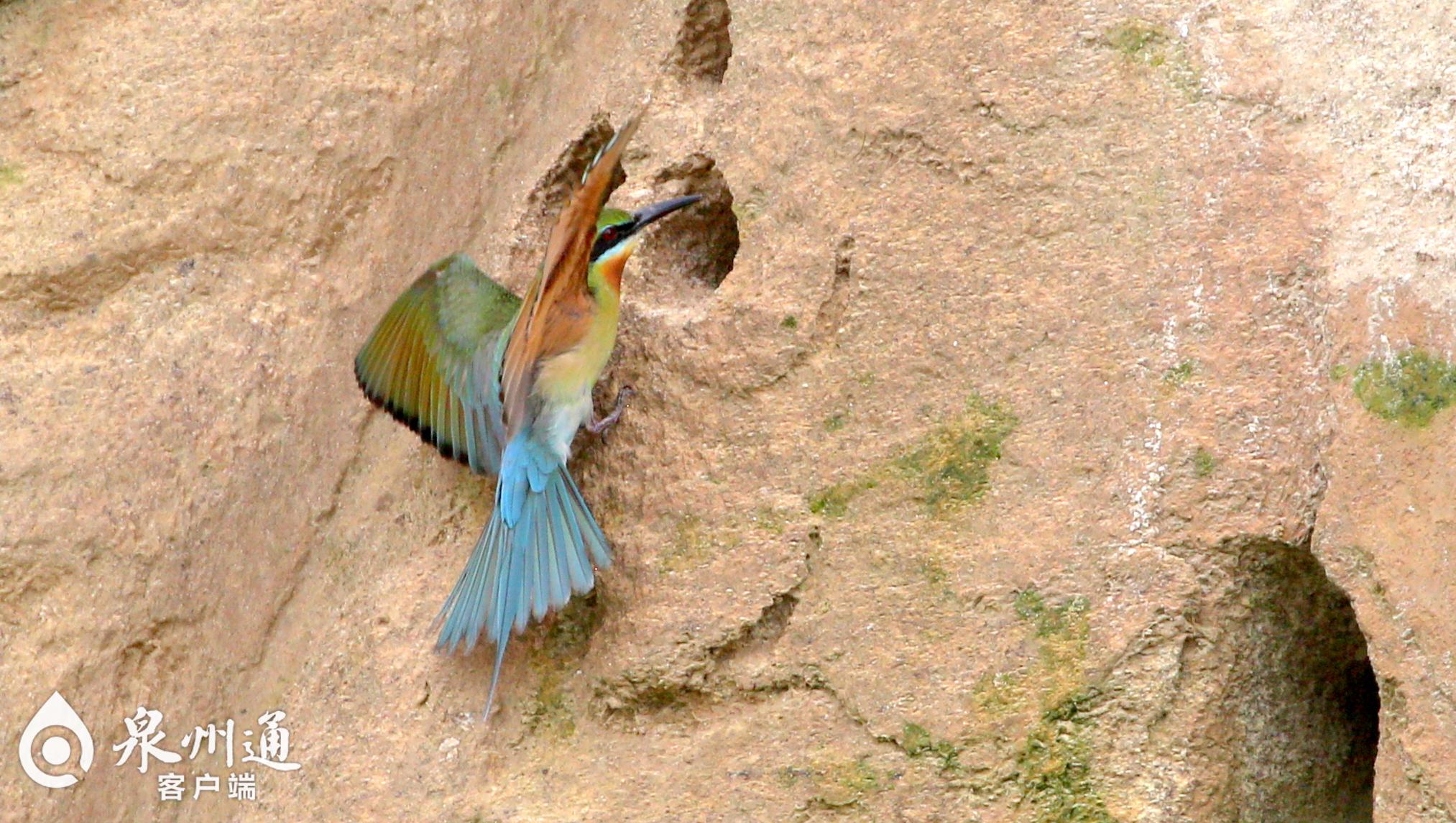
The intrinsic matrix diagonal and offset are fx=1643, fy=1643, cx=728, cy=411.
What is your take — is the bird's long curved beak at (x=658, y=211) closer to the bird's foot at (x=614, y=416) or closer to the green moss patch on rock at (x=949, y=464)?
the bird's foot at (x=614, y=416)

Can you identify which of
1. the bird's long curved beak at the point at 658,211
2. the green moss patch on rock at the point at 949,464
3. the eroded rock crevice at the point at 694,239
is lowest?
the green moss patch on rock at the point at 949,464

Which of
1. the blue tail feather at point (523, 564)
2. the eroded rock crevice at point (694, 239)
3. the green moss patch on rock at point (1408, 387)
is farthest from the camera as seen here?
the eroded rock crevice at point (694, 239)

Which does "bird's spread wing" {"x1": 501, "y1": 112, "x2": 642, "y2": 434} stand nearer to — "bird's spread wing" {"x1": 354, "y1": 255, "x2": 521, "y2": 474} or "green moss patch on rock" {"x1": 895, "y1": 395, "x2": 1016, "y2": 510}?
"bird's spread wing" {"x1": 354, "y1": 255, "x2": 521, "y2": 474}

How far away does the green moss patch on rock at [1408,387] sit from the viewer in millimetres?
2395

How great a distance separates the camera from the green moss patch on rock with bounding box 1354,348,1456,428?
7.86 ft

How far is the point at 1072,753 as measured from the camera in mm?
2496

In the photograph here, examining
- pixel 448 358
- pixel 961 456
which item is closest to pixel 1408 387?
pixel 961 456

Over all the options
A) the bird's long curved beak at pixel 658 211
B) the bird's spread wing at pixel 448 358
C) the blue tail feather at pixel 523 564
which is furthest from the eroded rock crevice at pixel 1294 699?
the bird's spread wing at pixel 448 358

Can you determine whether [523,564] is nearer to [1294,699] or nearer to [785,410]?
[785,410]

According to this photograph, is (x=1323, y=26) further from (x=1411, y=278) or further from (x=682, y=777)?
(x=682, y=777)

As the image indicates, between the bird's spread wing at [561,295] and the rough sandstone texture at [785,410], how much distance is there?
0.47 feet

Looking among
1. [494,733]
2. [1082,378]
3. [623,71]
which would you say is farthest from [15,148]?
[1082,378]

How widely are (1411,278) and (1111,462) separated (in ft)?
1.70

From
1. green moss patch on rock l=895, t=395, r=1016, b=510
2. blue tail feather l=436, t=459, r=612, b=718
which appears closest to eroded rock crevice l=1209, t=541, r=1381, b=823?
green moss patch on rock l=895, t=395, r=1016, b=510
